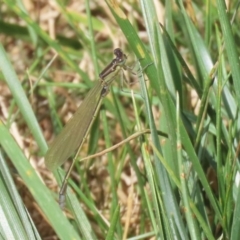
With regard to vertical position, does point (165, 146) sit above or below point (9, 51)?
below

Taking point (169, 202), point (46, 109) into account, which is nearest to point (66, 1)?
point (46, 109)

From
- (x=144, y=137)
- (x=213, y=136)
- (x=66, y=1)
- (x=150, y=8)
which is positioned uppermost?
(x=66, y=1)

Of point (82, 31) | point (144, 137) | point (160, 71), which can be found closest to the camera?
point (160, 71)

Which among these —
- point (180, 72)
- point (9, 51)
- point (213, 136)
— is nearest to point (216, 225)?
point (213, 136)

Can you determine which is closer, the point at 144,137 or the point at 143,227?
the point at 144,137

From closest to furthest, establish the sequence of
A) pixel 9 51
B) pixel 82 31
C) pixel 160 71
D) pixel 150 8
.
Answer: pixel 160 71, pixel 150 8, pixel 82 31, pixel 9 51

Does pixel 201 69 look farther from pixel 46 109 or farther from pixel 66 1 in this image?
pixel 66 1
